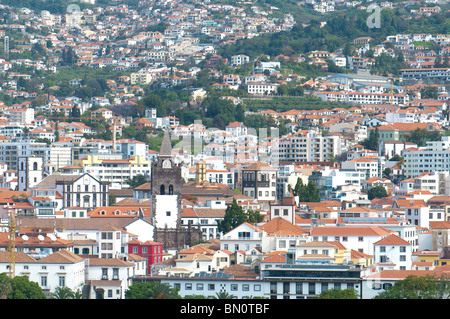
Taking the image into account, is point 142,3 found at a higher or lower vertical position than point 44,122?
higher

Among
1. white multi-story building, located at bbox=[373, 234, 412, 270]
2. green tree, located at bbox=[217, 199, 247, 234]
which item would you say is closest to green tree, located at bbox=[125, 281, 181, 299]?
white multi-story building, located at bbox=[373, 234, 412, 270]

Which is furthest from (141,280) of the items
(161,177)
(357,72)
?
(357,72)

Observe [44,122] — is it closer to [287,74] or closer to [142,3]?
[287,74]

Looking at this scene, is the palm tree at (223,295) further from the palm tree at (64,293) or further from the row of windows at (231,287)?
the palm tree at (64,293)

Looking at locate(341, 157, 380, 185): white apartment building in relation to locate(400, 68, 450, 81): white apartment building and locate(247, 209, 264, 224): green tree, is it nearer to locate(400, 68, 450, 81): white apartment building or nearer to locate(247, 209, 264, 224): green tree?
locate(247, 209, 264, 224): green tree

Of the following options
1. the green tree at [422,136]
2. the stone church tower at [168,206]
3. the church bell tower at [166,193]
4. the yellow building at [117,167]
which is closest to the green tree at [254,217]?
the stone church tower at [168,206]
